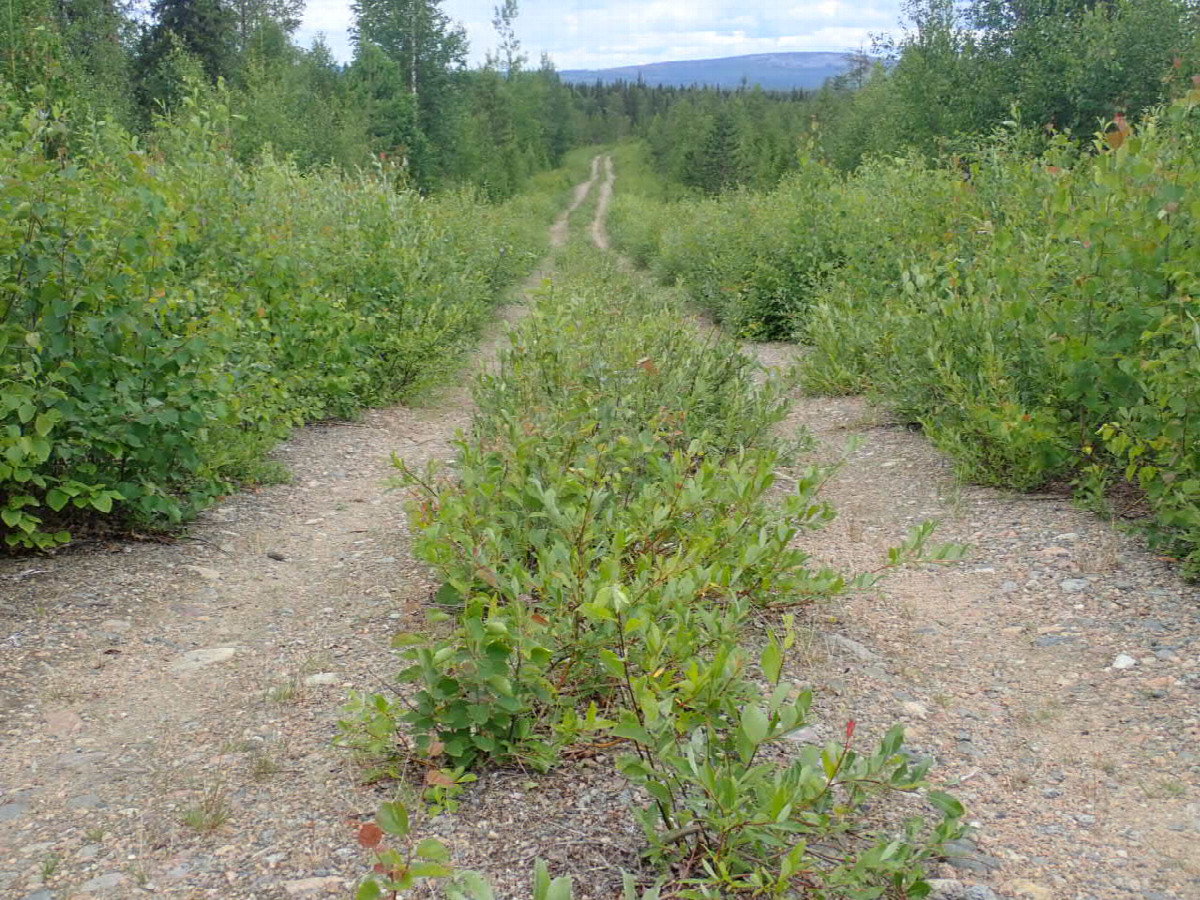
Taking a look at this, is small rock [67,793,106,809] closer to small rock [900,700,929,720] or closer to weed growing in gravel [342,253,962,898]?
weed growing in gravel [342,253,962,898]

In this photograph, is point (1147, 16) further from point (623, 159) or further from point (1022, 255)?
point (623, 159)

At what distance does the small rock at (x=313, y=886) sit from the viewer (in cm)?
226

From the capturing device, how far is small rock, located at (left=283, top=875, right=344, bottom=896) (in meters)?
2.26

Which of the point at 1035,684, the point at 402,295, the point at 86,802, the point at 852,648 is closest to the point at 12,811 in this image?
the point at 86,802

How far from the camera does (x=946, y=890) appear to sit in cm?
224

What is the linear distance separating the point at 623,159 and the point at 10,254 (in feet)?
303

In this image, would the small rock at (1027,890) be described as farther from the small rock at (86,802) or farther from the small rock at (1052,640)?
the small rock at (86,802)

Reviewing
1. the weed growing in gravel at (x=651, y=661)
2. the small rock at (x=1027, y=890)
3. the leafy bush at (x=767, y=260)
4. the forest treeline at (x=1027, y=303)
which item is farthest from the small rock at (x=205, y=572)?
the leafy bush at (x=767, y=260)

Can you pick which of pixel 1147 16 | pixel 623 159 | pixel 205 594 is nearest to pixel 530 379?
Answer: pixel 205 594

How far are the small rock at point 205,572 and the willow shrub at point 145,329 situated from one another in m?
0.32

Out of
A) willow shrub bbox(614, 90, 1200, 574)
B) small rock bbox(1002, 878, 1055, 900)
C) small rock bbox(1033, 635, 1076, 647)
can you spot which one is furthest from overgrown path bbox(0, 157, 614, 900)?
willow shrub bbox(614, 90, 1200, 574)

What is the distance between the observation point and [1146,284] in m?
4.48

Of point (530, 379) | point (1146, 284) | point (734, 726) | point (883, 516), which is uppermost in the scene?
point (1146, 284)

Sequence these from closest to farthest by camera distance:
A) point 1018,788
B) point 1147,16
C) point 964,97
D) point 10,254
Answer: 1. point 1018,788
2. point 10,254
3. point 1147,16
4. point 964,97
